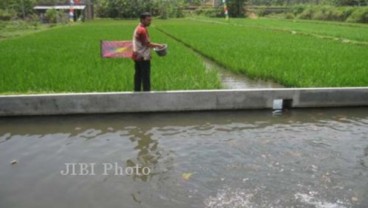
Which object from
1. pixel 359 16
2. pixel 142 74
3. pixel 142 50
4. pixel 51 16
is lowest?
pixel 51 16

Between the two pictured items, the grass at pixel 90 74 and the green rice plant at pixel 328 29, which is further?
the green rice plant at pixel 328 29

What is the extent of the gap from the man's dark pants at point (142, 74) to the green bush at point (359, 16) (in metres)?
36.9

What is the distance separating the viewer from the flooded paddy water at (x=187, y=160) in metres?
3.83

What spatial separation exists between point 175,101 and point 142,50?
99cm

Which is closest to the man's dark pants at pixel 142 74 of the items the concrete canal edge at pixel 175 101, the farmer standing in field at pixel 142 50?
the farmer standing in field at pixel 142 50

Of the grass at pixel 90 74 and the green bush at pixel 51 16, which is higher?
the grass at pixel 90 74

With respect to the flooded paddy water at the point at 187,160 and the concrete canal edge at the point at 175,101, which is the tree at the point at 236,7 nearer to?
the concrete canal edge at the point at 175,101

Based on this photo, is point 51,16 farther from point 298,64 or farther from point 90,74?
point 298,64

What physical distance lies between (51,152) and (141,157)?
1131 millimetres

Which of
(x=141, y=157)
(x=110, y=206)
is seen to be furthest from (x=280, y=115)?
(x=110, y=206)

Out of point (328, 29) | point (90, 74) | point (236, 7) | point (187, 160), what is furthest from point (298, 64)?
point (236, 7)

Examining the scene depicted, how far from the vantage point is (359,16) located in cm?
3947

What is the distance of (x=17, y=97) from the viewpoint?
651cm

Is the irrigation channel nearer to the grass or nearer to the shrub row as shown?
the grass
